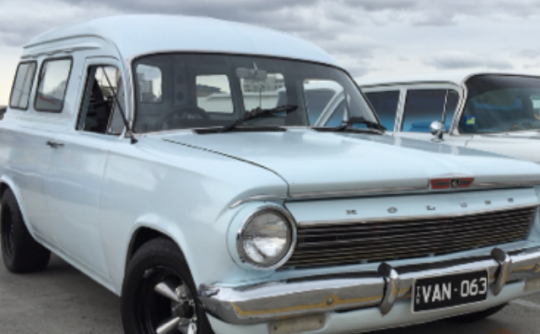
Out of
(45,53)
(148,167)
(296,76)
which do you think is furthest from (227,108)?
(45,53)

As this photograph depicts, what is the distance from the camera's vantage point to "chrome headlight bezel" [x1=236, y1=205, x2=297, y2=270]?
9.36ft

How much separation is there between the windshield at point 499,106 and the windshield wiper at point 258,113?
Result: 2.76 meters

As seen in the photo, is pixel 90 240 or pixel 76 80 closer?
pixel 90 240

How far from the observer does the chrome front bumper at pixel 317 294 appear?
282 centimetres

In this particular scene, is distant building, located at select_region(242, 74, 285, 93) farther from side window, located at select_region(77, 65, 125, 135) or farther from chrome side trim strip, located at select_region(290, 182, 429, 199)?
chrome side trim strip, located at select_region(290, 182, 429, 199)

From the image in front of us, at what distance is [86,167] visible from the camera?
426 centimetres

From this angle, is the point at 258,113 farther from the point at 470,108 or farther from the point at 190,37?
the point at 470,108

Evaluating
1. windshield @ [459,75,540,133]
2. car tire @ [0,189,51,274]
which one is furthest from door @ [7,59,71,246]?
windshield @ [459,75,540,133]

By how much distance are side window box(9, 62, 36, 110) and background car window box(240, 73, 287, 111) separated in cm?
251

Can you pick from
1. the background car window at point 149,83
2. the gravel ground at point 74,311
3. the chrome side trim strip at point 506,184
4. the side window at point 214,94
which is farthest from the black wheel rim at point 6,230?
the chrome side trim strip at point 506,184

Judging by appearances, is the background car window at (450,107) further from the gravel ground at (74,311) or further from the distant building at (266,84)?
the distant building at (266,84)

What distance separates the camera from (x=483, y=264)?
10.9ft

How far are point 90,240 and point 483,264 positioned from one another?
2265 millimetres

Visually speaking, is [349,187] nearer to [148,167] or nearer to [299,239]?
[299,239]
